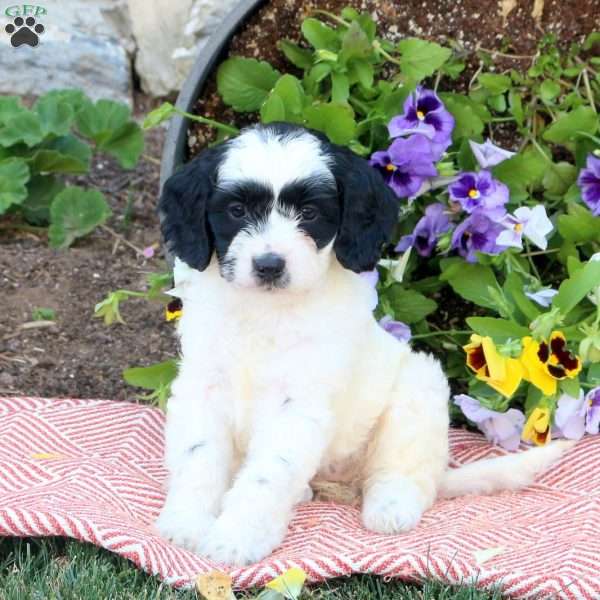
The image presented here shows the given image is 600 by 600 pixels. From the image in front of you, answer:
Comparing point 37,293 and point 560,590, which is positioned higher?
point 560,590

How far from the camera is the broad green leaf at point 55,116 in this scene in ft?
20.0

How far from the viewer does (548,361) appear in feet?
13.9

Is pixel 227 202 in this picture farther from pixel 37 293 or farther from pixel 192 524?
pixel 37 293

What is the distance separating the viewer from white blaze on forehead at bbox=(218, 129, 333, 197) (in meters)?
3.53

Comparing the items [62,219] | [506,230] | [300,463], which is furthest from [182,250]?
[62,219]

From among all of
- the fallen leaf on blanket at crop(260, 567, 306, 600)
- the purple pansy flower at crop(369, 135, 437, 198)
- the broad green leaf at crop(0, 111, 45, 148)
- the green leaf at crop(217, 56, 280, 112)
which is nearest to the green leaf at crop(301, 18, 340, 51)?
the green leaf at crop(217, 56, 280, 112)

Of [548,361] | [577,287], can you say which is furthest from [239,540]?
[577,287]

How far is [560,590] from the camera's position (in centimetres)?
319

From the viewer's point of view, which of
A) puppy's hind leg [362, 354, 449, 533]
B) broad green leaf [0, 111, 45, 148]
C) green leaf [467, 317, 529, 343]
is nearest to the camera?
puppy's hind leg [362, 354, 449, 533]

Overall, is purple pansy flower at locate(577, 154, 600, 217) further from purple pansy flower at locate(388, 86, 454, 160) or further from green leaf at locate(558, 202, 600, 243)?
purple pansy flower at locate(388, 86, 454, 160)

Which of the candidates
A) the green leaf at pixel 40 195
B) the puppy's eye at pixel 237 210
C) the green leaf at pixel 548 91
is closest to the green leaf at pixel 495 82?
the green leaf at pixel 548 91

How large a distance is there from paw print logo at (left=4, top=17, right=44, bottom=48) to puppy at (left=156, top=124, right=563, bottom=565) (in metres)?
3.62

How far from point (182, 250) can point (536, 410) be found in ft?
5.04

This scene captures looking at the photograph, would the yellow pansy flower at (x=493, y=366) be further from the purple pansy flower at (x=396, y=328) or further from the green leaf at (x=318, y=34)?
the green leaf at (x=318, y=34)
